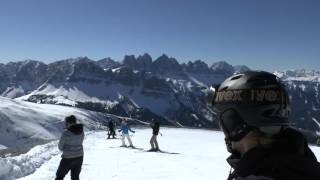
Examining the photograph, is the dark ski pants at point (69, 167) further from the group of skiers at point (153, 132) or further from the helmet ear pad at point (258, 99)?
the group of skiers at point (153, 132)

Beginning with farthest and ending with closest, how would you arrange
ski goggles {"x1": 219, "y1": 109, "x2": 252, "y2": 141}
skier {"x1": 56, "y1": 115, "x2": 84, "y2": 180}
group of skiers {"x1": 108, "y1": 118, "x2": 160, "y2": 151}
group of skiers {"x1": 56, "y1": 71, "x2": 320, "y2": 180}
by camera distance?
group of skiers {"x1": 108, "y1": 118, "x2": 160, "y2": 151}, skier {"x1": 56, "y1": 115, "x2": 84, "y2": 180}, ski goggles {"x1": 219, "y1": 109, "x2": 252, "y2": 141}, group of skiers {"x1": 56, "y1": 71, "x2": 320, "y2": 180}

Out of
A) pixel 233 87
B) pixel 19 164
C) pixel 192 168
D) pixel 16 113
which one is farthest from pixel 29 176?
pixel 16 113

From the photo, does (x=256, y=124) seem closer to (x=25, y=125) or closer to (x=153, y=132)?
(x=153, y=132)

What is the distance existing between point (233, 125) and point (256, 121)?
121mm

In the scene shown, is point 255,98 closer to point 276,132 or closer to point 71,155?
point 276,132

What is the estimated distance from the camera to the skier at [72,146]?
10719 millimetres

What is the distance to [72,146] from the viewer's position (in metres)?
10.8

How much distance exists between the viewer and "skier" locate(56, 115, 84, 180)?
1072cm

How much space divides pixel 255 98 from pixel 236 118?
0.47 ft

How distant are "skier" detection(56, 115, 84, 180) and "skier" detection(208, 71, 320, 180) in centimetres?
831

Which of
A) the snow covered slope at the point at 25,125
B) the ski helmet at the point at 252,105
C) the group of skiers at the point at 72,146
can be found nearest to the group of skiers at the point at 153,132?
the group of skiers at the point at 72,146

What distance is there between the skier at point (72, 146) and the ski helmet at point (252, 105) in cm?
835

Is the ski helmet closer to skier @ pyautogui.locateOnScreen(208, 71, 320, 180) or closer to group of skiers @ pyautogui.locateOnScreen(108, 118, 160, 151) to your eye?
skier @ pyautogui.locateOnScreen(208, 71, 320, 180)

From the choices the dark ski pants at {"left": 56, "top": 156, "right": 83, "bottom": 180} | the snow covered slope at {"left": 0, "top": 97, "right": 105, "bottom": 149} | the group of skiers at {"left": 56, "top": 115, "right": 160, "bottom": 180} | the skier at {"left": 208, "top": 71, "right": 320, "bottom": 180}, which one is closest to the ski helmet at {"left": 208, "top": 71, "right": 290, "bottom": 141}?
the skier at {"left": 208, "top": 71, "right": 320, "bottom": 180}
